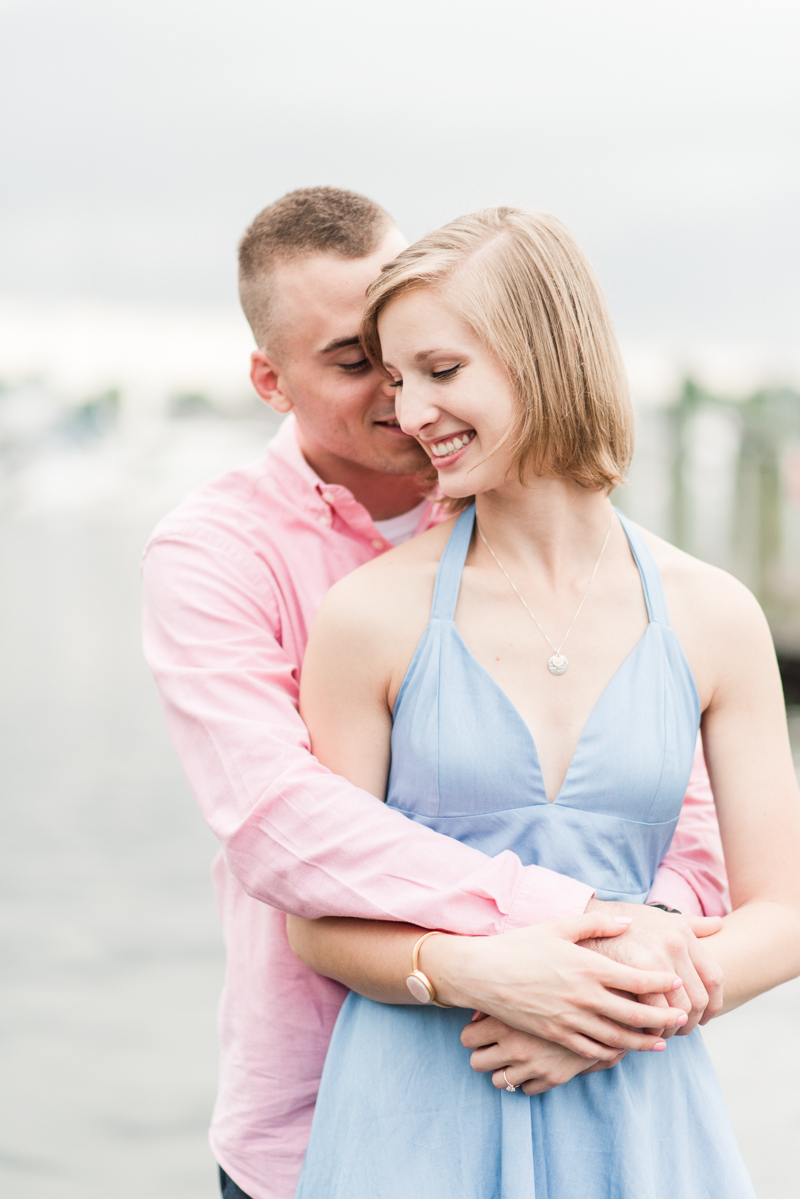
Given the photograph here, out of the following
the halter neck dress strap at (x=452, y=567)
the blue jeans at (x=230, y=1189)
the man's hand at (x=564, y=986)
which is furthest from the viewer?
the blue jeans at (x=230, y=1189)

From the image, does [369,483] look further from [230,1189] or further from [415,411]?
[230,1189]

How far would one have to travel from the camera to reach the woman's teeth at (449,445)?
1.68 m

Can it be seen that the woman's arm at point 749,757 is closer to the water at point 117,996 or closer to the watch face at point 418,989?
the watch face at point 418,989

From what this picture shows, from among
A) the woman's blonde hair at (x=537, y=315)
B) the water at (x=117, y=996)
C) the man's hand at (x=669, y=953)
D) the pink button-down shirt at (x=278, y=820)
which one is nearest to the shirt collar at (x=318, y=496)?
the pink button-down shirt at (x=278, y=820)

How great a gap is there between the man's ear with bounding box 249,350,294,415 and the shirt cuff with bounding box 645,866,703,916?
1.00m

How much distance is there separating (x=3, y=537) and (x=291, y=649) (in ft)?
90.0

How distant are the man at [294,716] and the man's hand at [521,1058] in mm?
97

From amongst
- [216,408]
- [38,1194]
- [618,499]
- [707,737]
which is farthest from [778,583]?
[216,408]

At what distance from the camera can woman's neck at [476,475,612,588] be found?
5.69 ft

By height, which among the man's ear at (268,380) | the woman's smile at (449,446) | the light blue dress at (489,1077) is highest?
the woman's smile at (449,446)

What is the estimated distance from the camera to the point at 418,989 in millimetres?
1523

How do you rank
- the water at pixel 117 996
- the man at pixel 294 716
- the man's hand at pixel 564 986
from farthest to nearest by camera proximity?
the water at pixel 117 996 < the man at pixel 294 716 < the man's hand at pixel 564 986

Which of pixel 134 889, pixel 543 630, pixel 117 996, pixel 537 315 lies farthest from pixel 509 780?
pixel 134 889

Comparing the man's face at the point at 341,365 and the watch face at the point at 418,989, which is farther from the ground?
the man's face at the point at 341,365
